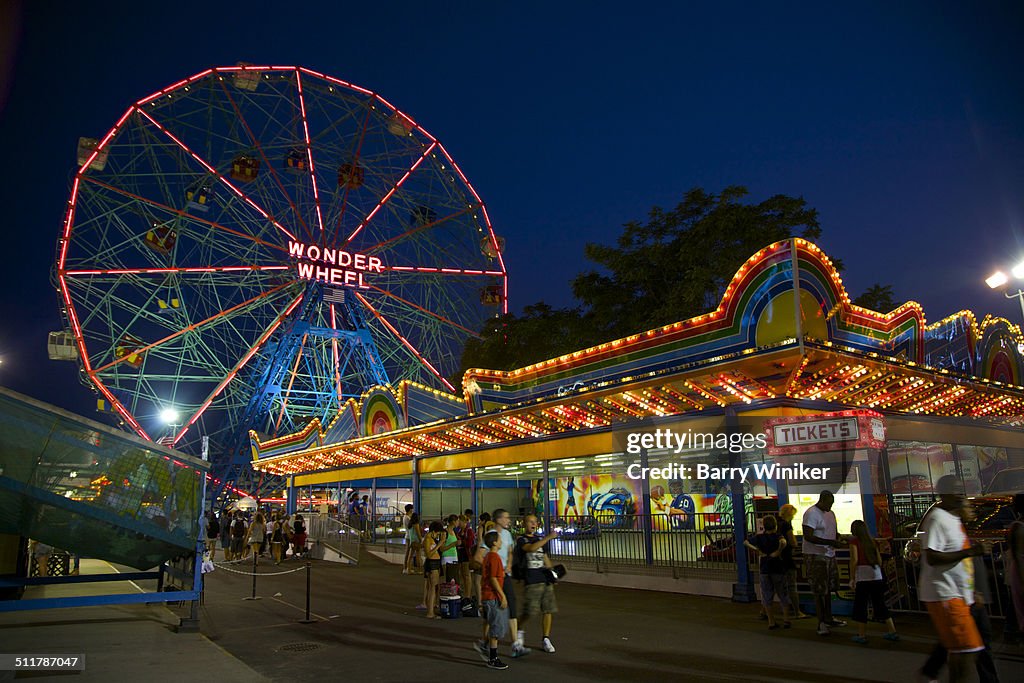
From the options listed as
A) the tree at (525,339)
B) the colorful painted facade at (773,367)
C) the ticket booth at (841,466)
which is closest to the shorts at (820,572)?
the ticket booth at (841,466)

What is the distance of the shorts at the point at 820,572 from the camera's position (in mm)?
9578

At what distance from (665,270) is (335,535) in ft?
51.2

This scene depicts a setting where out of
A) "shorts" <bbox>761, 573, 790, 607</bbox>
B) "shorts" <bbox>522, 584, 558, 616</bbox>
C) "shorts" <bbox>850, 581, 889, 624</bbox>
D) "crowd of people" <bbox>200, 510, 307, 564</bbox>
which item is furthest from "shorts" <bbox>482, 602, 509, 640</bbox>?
"crowd of people" <bbox>200, 510, 307, 564</bbox>

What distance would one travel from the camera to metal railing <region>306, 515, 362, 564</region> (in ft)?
79.6

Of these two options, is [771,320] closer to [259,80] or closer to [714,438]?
[714,438]

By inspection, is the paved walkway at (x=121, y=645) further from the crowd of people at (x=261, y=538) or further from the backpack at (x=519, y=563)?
the crowd of people at (x=261, y=538)

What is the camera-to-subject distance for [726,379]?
12844mm

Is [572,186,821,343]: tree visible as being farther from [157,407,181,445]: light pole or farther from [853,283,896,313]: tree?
[157,407,181,445]: light pole

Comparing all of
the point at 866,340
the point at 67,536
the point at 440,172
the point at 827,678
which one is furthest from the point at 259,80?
the point at 827,678

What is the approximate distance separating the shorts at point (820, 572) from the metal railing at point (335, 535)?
654 inches

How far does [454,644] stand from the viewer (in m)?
9.91

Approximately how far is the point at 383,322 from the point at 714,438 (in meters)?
26.0

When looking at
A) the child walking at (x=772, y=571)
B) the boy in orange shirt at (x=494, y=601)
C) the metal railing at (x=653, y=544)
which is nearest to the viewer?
the boy in orange shirt at (x=494, y=601)

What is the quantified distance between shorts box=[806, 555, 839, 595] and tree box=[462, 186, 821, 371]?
57.0 ft
